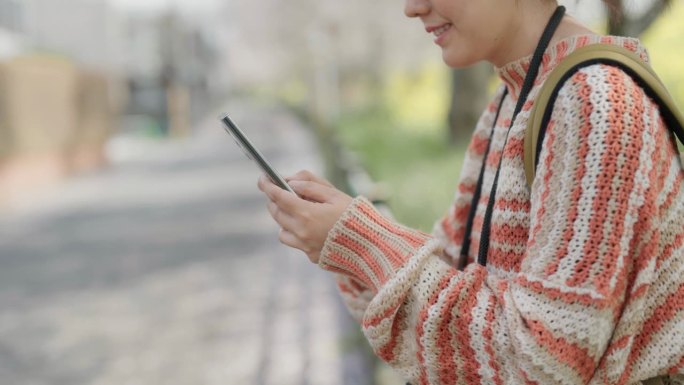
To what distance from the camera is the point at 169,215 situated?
11.1m

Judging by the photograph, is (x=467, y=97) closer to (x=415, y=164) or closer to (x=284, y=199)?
(x=415, y=164)

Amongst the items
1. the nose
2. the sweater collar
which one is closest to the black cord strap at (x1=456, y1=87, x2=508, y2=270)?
the sweater collar

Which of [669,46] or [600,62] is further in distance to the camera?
[669,46]

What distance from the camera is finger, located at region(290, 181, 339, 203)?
1.32 m

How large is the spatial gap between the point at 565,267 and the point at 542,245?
48 mm

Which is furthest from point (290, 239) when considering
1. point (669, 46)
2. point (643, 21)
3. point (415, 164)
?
point (669, 46)

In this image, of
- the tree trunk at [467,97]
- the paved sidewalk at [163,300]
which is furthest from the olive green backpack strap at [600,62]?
the tree trunk at [467,97]

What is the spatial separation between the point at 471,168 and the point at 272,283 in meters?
5.68

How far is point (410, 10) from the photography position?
1359 mm

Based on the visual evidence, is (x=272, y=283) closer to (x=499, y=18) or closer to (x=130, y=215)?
(x=130, y=215)

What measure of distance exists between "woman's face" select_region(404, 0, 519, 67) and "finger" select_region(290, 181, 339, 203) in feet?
1.01

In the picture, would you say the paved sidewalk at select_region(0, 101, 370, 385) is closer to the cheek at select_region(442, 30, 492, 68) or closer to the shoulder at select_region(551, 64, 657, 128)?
the cheek at select_region(442, 30, 492, 68)

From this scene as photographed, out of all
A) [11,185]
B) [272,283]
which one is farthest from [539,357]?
[11,185]

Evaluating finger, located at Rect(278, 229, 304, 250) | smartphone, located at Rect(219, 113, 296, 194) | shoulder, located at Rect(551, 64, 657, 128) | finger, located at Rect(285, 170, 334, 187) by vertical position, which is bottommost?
finger, located at Rect(278, 229, 304, 250)
